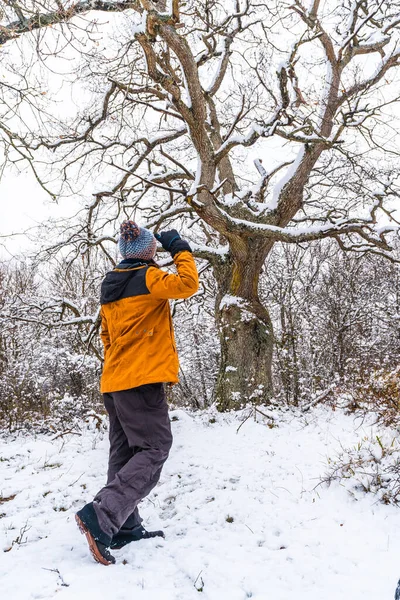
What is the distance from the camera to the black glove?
2.98 meters

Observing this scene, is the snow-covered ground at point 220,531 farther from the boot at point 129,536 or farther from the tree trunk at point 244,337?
the tree trunk at point 244,337

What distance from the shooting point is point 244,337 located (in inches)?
269

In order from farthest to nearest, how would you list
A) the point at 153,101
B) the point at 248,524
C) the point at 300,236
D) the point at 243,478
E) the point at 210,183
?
the point at 153,101, the point at 210,183, the point at 300,236, the point at 243,478, the point at 248,524

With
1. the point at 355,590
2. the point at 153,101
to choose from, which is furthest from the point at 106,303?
the point at 153,101

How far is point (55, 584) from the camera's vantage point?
207 cm

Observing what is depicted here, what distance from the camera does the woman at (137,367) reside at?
259 centimetres

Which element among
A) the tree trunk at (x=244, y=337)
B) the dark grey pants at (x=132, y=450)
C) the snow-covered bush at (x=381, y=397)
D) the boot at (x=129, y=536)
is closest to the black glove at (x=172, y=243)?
the dark grey pants at (x=132, y=450)

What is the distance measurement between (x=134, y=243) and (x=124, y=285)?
35cm

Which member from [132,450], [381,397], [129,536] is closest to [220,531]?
[129,536]

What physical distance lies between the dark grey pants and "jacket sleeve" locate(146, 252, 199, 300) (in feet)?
2.07

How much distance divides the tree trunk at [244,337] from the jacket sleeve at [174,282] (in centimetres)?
403

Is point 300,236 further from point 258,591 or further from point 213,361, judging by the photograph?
point 213,361

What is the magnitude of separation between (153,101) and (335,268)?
26.7ft

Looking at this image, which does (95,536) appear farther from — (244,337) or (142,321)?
(244,337)
